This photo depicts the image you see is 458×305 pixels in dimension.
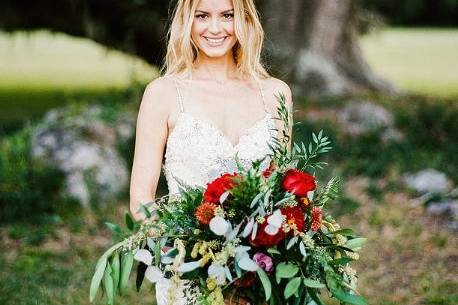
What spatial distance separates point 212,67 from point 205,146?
1.37ft

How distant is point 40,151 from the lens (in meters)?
7.75

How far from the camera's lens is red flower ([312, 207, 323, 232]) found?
8.92 feet

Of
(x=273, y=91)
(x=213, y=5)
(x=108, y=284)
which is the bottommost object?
(x=108, y=284)

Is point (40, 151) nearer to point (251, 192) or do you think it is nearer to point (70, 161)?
point (70, 161)

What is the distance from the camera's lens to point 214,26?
3361 mm

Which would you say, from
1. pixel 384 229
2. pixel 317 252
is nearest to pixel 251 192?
pixel 317 252

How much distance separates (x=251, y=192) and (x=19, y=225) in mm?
4914

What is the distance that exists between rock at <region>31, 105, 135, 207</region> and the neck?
407 centimetres

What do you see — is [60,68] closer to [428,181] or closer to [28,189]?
[28,189]

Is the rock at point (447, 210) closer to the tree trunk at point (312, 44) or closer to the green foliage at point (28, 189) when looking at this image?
the green foliage at point (28, 189)

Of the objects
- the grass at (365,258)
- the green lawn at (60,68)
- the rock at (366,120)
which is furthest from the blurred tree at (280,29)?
the grass at (365,258)

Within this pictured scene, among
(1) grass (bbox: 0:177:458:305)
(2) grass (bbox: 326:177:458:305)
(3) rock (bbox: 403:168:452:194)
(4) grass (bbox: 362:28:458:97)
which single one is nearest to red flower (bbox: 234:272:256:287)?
(1) grass (bbox: 0:177:458:305)

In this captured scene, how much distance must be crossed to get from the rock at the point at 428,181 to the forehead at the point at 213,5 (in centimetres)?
459

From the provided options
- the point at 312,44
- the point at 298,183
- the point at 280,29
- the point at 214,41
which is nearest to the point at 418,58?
the point at 312,44
